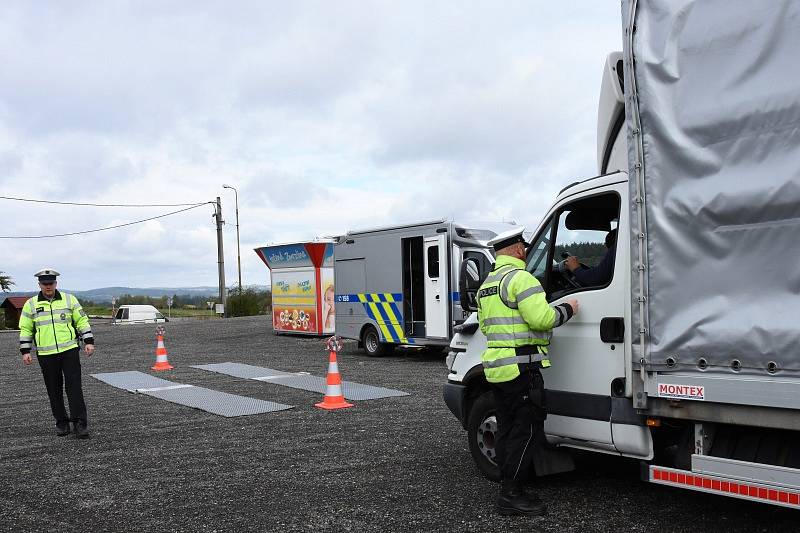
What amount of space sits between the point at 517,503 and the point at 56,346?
217 inches

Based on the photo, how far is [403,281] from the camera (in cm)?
1523

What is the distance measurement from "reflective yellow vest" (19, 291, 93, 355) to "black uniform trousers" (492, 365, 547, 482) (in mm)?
5188

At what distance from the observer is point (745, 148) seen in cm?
411

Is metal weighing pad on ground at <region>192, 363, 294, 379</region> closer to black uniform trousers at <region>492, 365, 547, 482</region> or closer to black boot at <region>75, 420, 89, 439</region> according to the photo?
black boot at <region>75, 420, 89, 439</region>

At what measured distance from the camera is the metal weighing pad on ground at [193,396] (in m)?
9.66

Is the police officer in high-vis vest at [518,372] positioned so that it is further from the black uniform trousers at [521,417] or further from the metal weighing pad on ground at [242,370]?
the metal weighing pad on ground at [242,370]

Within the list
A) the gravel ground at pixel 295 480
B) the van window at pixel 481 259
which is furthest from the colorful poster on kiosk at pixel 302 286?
the gravel ground at pixel 295 480

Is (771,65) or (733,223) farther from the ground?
(771,65)

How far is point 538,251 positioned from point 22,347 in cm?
591

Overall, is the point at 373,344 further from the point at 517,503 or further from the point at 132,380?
the point at 517,503

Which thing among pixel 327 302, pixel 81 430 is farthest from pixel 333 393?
pixel 327 302

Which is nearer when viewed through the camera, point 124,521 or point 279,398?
point 124,521

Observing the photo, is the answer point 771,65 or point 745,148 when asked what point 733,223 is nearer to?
point 745,148

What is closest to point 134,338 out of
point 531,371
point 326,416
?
point 326,416
